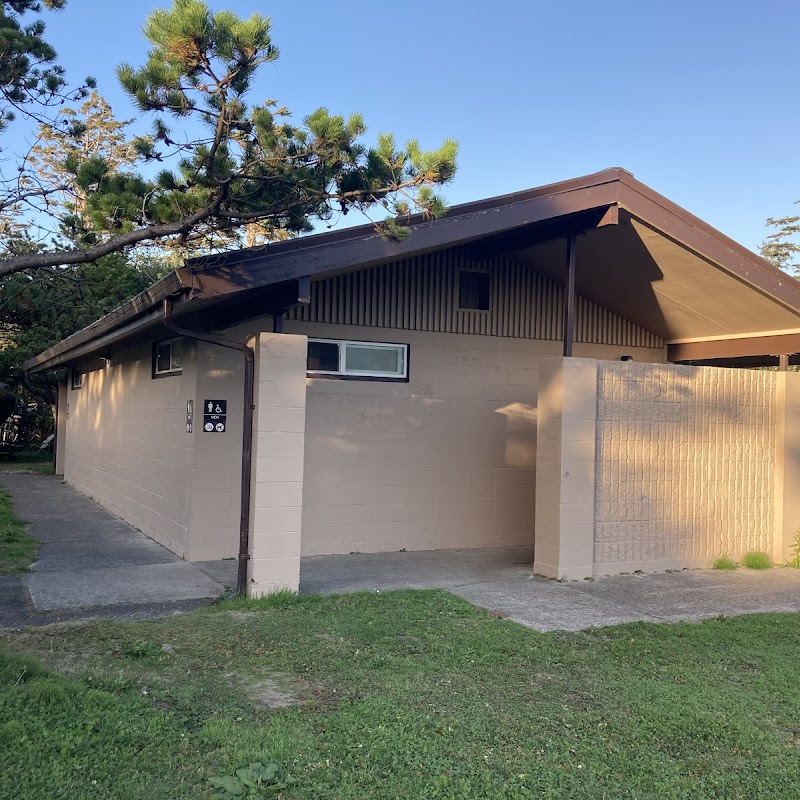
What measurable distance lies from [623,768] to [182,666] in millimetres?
2798

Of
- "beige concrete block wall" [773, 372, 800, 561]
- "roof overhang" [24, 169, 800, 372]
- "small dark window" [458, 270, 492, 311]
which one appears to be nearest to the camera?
"roof overhang" [24, 169, 800, 372]

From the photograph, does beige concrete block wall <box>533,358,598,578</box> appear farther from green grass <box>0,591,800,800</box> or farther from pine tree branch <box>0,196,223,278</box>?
pine tree branch <box>0,196,223,278</box>

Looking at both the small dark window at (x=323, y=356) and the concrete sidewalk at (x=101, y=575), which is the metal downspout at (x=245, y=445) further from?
the small dark window at (x=323, y=356)

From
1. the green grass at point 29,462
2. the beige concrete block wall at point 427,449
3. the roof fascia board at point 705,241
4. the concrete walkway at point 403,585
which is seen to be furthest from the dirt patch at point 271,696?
the green grass at point 29,462

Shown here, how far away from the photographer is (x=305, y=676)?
17.0 ft

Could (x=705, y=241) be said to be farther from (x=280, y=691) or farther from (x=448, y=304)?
(x=280, y=691)

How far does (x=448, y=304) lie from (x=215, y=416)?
3.32 meters

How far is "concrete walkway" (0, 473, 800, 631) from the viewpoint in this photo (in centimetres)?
702

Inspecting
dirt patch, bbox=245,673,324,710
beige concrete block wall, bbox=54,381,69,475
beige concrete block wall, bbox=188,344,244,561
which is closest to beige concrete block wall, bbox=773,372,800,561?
beige concrete block wall, bbox=188,344,244,561

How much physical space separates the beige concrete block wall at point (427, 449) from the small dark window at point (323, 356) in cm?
14

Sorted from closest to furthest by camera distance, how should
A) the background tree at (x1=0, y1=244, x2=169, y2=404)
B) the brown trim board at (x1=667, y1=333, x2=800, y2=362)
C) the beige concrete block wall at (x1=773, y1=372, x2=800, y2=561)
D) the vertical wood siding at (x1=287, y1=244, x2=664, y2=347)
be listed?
the vertical wood siding at (x1=287, y1=244, x2=664, y2=347) → the beige concrete block wall at (x1=773, y1=372, x2=800, y2=561) → the brown trim board at (x1=667, y1=333, x2=800, y2=362) → the background tree at (x1=0, y1=244, x2=169, y2=404)

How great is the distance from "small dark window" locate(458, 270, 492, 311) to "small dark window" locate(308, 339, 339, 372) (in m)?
1.86

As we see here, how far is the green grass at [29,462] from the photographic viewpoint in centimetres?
2220

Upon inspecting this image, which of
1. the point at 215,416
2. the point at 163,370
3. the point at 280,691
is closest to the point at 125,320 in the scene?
the point at 215,416
